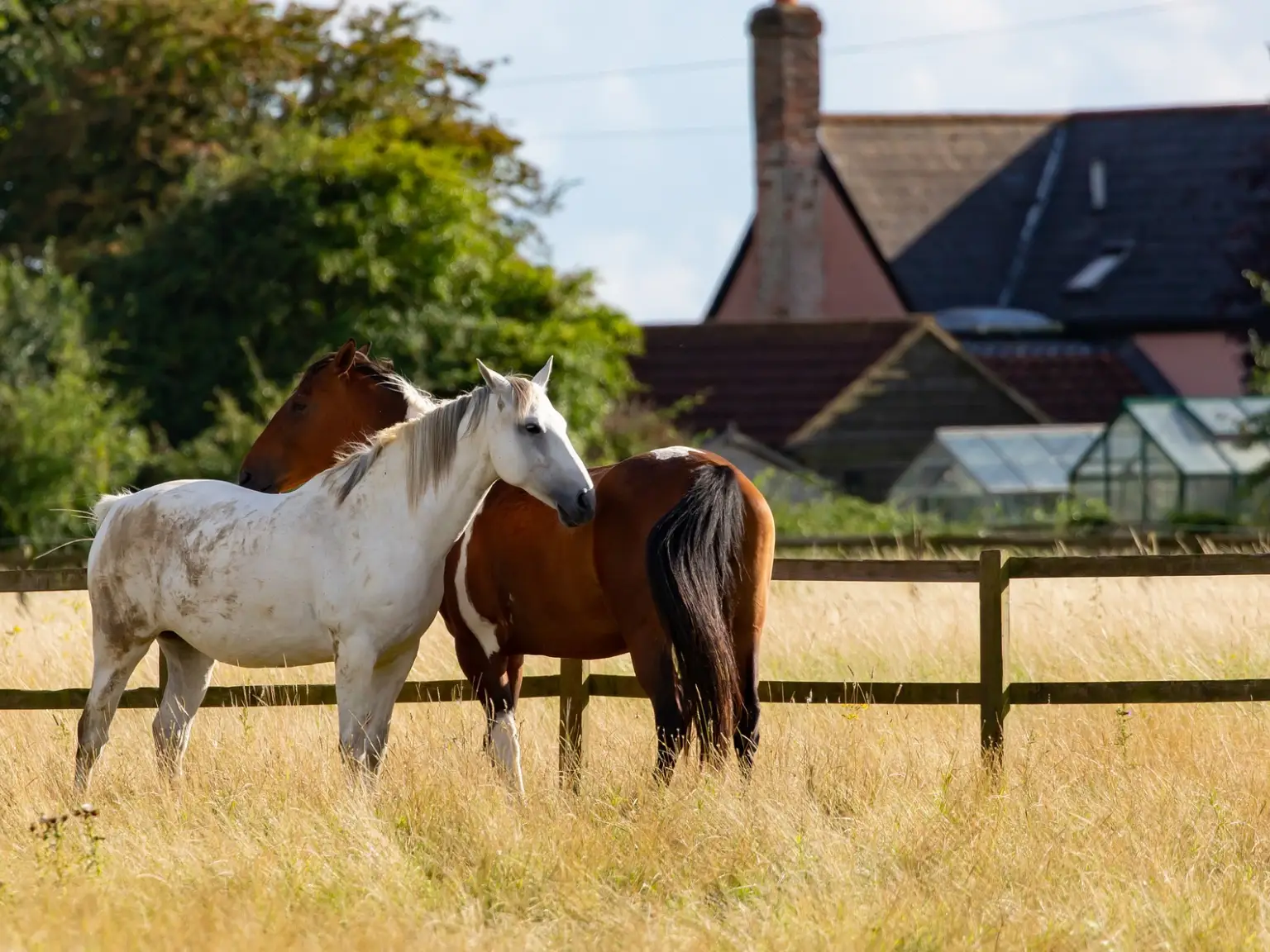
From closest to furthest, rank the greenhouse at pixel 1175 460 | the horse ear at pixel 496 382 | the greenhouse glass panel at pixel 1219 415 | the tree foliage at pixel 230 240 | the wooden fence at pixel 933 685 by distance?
the horse ear at pixel 496 382
the wooden fence at pixel 933 685
the tree foliage at pixel 230 240
the greenhouse at pixel 1175 460
the greenhouse glass panel at pixel 1219 415

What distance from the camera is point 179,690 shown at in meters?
8.08

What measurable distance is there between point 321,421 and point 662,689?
220cm

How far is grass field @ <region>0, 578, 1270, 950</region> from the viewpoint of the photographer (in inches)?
225

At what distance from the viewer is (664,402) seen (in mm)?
36000

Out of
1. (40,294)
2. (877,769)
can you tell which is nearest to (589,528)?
(877,769)

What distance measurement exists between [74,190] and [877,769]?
81.1 feet

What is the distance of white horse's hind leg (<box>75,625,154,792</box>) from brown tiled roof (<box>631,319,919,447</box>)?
27819mm

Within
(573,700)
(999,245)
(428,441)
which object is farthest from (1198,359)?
(428,441)

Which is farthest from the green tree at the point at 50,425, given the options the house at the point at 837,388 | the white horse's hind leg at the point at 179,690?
the white horse's hind leg at the point at 179,690

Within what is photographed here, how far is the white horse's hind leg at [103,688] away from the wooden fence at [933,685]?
0.63m

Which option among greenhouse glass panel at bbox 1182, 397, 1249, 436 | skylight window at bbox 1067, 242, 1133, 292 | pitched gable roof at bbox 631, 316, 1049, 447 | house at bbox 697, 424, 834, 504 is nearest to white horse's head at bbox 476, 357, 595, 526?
greenhouse glass panel at bbox 1182, 397, 1249, 436

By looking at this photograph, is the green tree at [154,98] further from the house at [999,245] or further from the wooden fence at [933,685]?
the wooden fence at [933,685]

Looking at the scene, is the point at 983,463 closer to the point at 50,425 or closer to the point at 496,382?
the point at 50,425

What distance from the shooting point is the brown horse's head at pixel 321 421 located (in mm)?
8500
